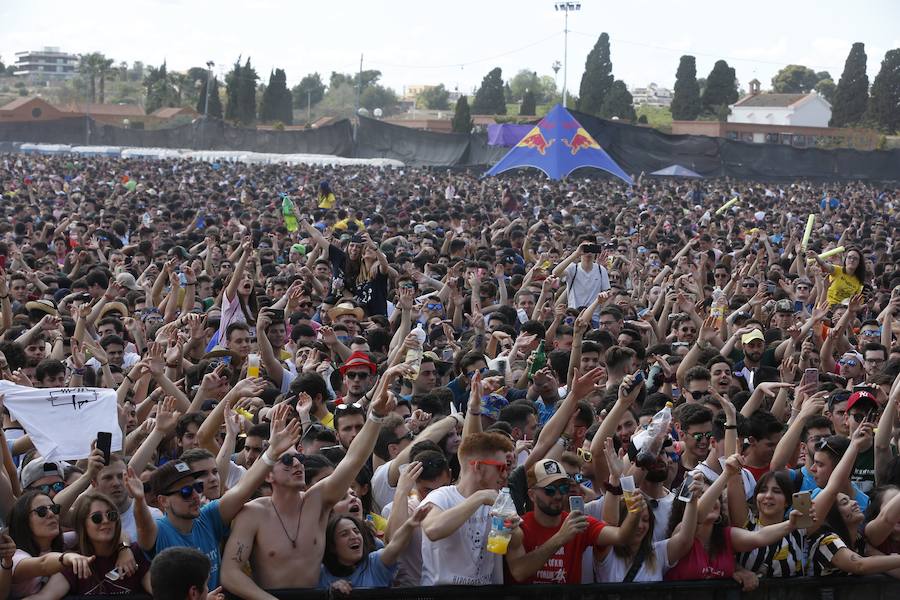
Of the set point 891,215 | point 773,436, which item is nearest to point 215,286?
point 773,436

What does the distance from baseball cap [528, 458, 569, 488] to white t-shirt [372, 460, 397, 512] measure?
1.00 metres

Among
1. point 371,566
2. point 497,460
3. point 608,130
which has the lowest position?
point 371,566

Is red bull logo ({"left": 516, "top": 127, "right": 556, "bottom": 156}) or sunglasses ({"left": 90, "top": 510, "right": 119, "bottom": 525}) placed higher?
red bull logo ({"left": 516, "top": 127, "right": 556, "bottom": 156})

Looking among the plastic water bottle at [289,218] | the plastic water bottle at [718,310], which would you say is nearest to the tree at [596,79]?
the plastic water bottle at [289,218]

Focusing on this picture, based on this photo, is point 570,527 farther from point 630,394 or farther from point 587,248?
point 587,248

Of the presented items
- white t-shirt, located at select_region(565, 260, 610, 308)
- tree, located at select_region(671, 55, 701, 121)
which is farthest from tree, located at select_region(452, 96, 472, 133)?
white t-shirt, located at select_region(565, 260, 610, 308)

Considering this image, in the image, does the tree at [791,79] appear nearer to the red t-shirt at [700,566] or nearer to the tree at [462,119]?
the tree at [462,119]

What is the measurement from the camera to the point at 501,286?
12.5 m

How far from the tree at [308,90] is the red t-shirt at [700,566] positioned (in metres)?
130

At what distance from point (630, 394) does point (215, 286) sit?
703 cm

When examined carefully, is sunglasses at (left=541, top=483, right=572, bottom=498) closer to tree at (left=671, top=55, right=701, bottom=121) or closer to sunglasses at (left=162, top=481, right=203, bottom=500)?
sunglasses at (left=162, top=481, right=203, bottom=500)

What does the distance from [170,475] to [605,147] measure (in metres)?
29.8

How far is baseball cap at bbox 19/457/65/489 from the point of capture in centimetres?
584

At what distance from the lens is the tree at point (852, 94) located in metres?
73.8
